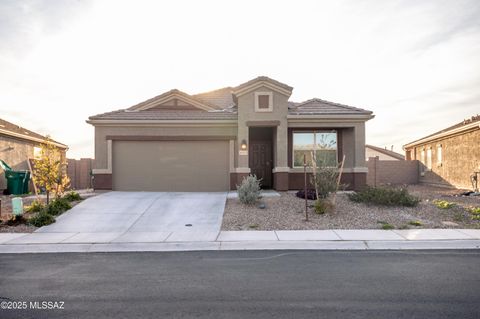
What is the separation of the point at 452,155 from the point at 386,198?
13403 mm

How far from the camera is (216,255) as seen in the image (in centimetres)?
730

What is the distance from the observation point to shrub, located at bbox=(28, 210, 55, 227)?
10.3m

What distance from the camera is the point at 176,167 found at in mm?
16328

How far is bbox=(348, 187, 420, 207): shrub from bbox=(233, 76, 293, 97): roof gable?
19.6 ft

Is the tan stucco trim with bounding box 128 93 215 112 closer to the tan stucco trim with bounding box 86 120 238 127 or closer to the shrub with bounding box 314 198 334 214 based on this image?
the tan stucco trim with bounding box 86 120 238 127

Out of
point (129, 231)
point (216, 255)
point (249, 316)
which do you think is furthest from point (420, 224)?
point (129, 231)

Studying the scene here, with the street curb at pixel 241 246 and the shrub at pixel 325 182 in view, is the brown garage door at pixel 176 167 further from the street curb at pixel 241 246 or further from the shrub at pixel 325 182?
the street curb at pixel 241 246

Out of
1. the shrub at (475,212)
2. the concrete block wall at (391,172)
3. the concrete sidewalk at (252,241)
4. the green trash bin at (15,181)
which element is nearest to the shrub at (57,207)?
the concrete sidewalk at (252,241)

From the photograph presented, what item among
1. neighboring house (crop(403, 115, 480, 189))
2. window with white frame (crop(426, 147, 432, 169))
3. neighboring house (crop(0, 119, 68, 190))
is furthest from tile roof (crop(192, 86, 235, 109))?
window with white frame (crop(426, 147, 432, 169))

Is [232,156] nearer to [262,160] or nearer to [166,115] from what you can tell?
A: [262,160]

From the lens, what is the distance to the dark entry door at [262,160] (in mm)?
17609

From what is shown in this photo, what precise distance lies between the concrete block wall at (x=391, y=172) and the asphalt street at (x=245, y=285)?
57.9 feet

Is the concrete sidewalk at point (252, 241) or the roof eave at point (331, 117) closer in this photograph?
the concrete sidewalk at point (252, 241)

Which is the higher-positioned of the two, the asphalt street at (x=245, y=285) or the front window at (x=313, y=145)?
the front window at (x=313, y=145)
